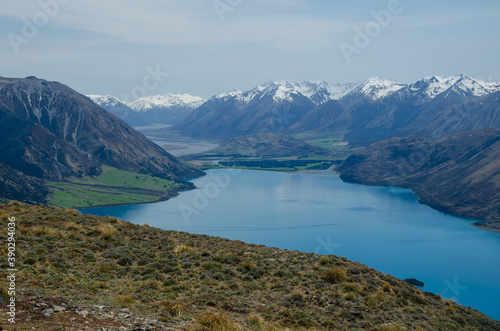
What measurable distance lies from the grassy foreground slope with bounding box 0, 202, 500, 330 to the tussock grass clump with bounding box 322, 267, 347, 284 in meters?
0.05

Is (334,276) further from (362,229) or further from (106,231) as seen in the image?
(362,229)

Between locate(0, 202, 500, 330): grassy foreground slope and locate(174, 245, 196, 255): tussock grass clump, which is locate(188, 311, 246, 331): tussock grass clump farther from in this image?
locate(174, 245, 196, 255): tussock grass clump

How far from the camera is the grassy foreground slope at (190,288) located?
13266 mm

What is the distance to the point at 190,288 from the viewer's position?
1806 cm

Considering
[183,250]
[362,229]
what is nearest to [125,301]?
[183,250]

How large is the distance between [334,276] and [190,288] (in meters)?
7.62

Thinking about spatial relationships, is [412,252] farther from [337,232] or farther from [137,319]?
[137,319]

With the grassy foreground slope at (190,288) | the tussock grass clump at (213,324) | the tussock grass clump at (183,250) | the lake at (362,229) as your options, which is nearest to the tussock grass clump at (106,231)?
the grassy foreground slope at (190,288)

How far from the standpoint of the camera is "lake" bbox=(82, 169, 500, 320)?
82312mm

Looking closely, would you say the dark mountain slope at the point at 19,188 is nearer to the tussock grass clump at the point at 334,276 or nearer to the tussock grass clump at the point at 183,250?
the tussock grass clump at the point at 183,250

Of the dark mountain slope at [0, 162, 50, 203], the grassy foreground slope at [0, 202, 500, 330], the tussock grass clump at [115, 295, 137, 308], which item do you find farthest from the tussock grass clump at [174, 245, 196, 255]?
the dark mountain slope at [0, 162, 50, 203]

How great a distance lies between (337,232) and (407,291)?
308 feet

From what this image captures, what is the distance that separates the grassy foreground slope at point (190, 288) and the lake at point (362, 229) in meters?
56.3

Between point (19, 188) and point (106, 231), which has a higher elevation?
point (106, 231)
